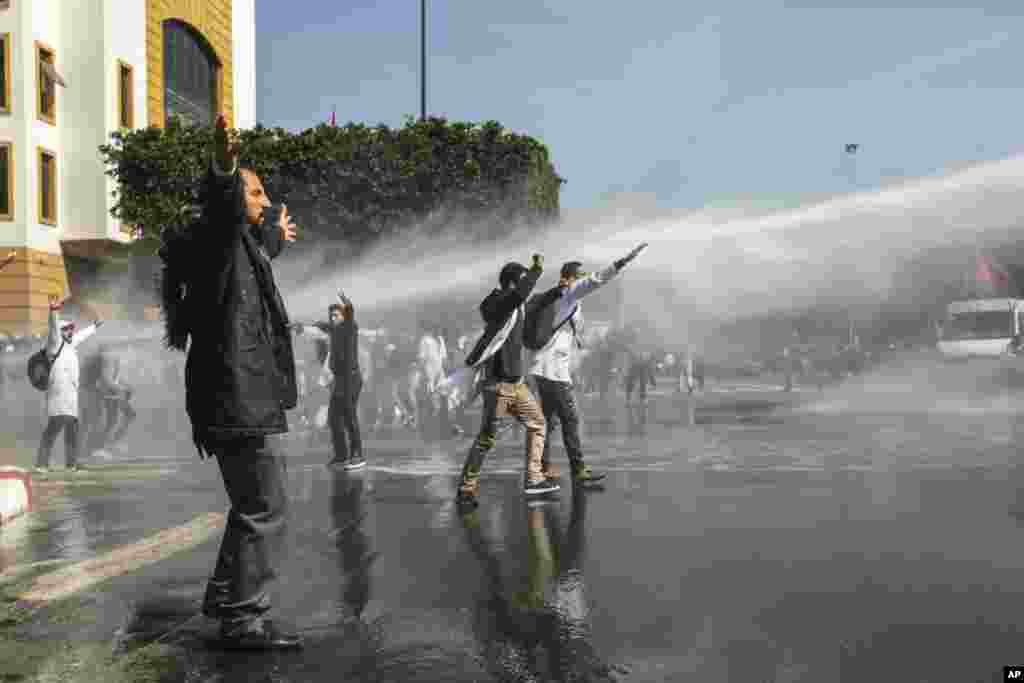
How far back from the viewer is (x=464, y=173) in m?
29.3

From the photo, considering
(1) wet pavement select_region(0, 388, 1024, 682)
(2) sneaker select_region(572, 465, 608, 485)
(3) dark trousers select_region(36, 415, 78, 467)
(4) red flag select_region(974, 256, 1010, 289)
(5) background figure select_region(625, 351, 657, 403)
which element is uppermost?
(4) red flag select_region(974, 256, 1010, 289)

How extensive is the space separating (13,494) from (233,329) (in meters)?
4.82

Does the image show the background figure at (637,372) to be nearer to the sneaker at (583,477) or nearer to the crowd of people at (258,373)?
the crowd of people at (258,373)

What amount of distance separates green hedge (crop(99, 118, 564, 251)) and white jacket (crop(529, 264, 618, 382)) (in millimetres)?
19851

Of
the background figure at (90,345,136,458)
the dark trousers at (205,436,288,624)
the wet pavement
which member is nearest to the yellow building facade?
the background figure at (90,345,136,458)

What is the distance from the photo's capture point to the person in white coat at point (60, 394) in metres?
12.0

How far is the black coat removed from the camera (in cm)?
446

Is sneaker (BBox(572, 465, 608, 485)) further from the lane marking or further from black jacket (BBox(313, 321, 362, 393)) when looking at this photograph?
black jacket (BBox(313, 321, 362, 393))

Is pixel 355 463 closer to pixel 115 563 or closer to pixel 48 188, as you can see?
pixel 115 563

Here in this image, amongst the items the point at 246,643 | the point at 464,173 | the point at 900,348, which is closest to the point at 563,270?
the point at 246,643

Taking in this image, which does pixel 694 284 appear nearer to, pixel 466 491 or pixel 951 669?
pixel 466 491

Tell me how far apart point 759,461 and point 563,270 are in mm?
3747

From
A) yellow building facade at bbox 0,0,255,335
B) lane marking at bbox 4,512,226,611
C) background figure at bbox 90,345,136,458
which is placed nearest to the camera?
lane marking at bbox 4,512,226,611

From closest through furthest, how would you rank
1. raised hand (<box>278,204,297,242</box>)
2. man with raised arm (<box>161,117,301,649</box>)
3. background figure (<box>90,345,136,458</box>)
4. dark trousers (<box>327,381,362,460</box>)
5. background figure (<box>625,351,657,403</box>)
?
man with raised arm (<box>161,117,301,649</box>)
raised hand (<box>278,204,297,242</box>)
dark trousers (<box>327,381,362,460</box>)
background figure (<box>90,345,136,458</box>)
background figure (<box>625,351,657,403</box>)
